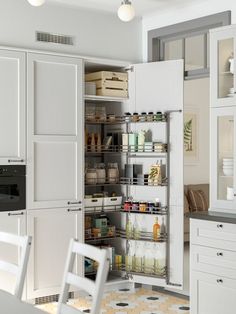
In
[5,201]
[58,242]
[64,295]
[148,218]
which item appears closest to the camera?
[64,295]

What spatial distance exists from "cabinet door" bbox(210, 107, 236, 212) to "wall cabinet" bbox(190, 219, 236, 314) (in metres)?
0.26

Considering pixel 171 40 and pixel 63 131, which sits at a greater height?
pixel 171 40

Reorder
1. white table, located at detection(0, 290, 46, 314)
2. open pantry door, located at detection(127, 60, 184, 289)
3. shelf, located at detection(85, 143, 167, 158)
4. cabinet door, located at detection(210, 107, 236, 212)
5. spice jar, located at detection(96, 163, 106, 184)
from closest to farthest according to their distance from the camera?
1. white table, located at detection(0, 290, 46, 314)
2. cabinet door, located at detection(210, 107, 236, 212)
3. open pantry door, located at detection(127, 60, 184, 289)
4. shelf, located at detection(85, 143, 167, 158)
5. spice jar, located at detection(96, 163, 106, 184)

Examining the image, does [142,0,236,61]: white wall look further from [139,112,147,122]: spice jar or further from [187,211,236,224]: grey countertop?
[187,211,236,224]: grey countertop

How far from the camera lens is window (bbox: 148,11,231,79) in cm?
492

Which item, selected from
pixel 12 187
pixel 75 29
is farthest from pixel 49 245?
pixel 75 29

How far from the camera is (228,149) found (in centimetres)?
432

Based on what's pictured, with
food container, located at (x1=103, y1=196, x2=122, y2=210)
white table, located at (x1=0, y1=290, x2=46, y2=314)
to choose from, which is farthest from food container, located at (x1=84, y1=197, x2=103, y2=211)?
white table, located at (x1=0, y1=290, x2=46, y2=314)

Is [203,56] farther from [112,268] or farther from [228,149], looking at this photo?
[112,268]

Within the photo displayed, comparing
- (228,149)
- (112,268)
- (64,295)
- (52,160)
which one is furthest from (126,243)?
(64,295)

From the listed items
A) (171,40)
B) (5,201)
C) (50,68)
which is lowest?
(5,201)

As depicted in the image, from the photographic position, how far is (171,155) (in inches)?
201

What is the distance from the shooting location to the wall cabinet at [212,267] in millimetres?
4008

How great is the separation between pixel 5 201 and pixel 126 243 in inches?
54.8
